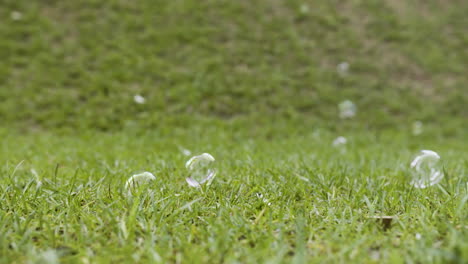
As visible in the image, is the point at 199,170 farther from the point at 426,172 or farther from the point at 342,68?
the point at 342,68

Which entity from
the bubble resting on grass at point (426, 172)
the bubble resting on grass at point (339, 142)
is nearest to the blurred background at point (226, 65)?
the bubble resting on grass at point (339, 142)

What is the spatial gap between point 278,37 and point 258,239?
6325mm

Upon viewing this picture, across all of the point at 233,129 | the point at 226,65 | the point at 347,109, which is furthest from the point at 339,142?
the point at 226,65

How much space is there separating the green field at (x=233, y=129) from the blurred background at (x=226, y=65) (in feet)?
0.10

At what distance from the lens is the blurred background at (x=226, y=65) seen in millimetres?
5277

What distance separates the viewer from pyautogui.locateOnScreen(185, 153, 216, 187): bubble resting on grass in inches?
63.0

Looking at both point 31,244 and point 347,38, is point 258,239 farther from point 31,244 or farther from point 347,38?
point 347,38

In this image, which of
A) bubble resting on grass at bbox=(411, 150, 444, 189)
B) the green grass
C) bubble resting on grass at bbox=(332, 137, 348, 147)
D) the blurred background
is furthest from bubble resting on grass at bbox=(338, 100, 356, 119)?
the green grass

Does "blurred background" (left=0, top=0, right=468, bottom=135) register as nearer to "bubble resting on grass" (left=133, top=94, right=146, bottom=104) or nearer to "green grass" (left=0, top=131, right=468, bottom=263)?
"bubble resting on grass" (left=133, top=94, right=146, bottom=104)

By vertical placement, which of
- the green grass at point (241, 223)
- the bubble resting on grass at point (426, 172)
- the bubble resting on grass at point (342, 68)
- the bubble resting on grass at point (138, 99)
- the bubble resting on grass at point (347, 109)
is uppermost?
the green grass at point (241, 223)

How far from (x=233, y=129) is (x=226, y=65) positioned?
1.61 metres

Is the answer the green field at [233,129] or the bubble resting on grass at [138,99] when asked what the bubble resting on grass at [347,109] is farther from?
the bubble resting on grass at [138,99]

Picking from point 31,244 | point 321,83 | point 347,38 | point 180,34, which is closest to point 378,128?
point 321,83

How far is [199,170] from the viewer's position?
2.09 meters
